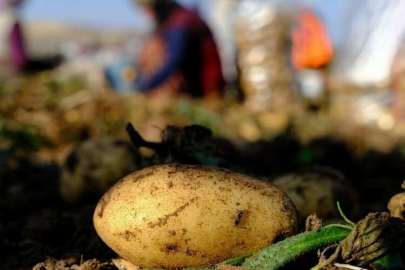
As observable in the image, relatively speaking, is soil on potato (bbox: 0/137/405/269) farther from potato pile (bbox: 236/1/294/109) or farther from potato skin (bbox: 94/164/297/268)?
potato pile (bbox: 236/1/294/109)

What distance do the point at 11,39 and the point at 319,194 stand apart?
7889 millimetres

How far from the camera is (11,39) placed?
29.9 ft

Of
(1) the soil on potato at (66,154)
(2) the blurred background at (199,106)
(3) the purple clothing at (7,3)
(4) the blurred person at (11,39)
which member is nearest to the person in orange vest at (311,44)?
(2) the blurred background at (199,106)

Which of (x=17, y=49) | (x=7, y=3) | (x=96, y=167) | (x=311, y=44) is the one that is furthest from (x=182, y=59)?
(x=7, y=3)

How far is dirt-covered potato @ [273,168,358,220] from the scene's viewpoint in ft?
7.12

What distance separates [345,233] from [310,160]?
1.85 metres

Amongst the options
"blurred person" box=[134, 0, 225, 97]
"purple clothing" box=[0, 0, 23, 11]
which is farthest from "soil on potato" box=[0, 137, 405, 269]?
"purple clothing" box=[0, 0, 23, 11]

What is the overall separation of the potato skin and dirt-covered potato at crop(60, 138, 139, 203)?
108 centimetres

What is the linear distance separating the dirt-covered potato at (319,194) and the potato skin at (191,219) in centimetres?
50

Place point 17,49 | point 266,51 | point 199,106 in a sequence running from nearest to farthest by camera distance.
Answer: point 199,106 < point 266,51 < point 17,49

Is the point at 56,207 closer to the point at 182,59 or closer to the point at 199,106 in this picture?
the point at 199,106

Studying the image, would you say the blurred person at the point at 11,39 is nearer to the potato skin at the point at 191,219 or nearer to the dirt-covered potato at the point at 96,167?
the dirt-covered potato at the point at 96,167

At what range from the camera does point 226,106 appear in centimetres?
627

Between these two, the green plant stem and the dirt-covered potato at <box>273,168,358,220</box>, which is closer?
the green plant stem
